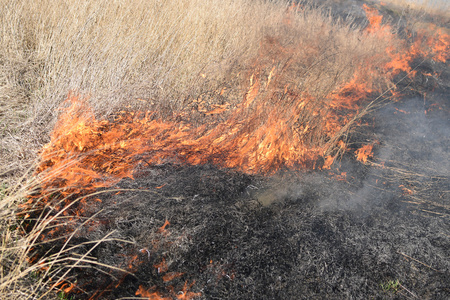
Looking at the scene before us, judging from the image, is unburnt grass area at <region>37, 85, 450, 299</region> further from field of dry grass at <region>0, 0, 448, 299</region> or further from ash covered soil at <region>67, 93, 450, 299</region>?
field of dry grass at <region>0, 0, 448, 299</region>

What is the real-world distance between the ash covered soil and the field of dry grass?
731 mm

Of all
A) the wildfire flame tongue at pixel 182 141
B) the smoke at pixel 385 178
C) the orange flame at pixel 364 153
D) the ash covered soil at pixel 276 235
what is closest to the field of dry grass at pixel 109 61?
the wildfire flame tongue at pixel 182 141

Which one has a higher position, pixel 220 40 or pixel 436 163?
pixel 220 40

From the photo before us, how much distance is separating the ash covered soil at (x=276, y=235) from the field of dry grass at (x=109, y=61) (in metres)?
0.73

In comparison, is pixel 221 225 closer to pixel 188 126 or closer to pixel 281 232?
pixel 281 232

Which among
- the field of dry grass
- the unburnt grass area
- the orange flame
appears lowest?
the unburnt grass area

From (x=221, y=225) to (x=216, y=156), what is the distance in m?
1.08

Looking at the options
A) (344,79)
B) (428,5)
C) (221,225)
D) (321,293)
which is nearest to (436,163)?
(344,79)

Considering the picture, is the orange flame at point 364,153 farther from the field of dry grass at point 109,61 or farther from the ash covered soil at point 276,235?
the field of dry grass at point 109,61

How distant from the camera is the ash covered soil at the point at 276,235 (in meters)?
2.11

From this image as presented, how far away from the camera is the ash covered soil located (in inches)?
83.0

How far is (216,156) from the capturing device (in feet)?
11.3

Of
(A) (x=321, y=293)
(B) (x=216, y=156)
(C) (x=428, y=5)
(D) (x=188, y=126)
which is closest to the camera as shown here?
(A) (x=321, y=293)

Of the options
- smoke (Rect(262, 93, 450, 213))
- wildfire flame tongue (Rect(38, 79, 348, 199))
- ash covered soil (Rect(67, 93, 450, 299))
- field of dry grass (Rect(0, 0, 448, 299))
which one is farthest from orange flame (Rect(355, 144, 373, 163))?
field of dry grass (Rect(0, 0, 448, 299))
